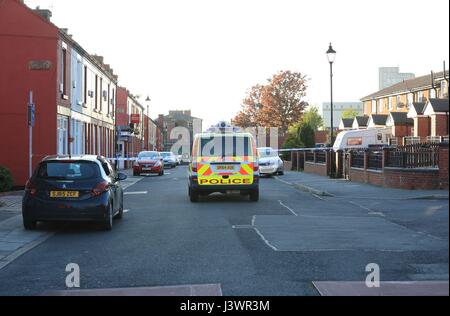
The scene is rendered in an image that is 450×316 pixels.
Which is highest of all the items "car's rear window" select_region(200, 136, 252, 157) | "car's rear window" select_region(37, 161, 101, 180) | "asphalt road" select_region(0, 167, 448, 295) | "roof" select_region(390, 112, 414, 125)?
"roof" select_region(390, 112, 414, 125)

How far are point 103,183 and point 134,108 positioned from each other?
5500cm

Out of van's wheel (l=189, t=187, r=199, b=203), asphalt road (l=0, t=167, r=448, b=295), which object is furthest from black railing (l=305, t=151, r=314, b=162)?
asphalt road (l=0, t=167, r=448, b=295)

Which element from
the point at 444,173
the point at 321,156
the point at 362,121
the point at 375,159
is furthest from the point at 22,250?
the point at 362,121

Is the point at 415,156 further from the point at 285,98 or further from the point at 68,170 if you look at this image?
the point at 285,98

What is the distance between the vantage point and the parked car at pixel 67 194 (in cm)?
1134

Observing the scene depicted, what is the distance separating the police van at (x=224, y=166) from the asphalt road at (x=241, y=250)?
7.11 ft

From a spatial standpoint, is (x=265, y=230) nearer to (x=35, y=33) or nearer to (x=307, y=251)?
(x=307, y=251)

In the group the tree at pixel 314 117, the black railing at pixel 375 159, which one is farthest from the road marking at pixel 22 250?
the tree at pixel 314 117

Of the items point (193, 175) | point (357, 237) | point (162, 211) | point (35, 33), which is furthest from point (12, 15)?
point (357, 237)

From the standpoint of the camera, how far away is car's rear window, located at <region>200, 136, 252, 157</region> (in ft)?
56.6

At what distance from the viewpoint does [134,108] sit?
6588 cm

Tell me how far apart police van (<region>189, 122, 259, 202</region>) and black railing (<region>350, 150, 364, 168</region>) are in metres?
10.6

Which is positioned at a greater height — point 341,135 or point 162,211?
point 341,135

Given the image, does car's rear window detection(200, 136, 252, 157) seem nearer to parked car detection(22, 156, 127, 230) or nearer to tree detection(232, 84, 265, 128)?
parked car detection(22, 156, 127, 230)
